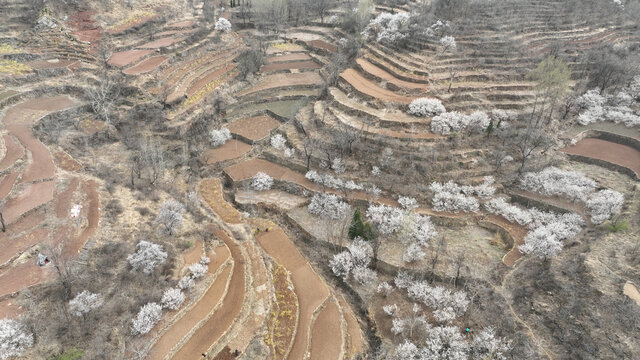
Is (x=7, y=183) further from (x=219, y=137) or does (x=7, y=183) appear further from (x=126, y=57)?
(x=126, y=57)

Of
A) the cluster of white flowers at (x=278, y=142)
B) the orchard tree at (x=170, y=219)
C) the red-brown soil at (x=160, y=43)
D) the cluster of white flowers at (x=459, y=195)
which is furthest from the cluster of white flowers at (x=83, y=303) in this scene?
the red-brown soil at (x=160, y=43)

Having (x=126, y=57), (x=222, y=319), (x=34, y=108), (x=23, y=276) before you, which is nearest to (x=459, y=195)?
(x=222, y=319)

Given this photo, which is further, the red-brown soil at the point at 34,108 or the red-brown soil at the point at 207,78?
the red-brown soil at the point at 207,78

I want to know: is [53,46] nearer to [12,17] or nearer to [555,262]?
[12,17]

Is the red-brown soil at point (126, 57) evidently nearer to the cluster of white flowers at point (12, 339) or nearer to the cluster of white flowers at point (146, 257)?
the cluster of white flowers at point (146, 257)

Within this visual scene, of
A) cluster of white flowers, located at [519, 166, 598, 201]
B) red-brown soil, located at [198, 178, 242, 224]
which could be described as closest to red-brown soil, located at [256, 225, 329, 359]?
red-brown soil, located at [198, 178, 242, 224]

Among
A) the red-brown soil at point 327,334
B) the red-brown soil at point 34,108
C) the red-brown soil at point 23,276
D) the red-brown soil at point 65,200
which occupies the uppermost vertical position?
the red-brown soil at point 34,108

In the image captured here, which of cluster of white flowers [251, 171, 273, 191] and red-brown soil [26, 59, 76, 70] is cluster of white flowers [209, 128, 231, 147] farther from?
red-brown soil [26, 59, 76, 70]
